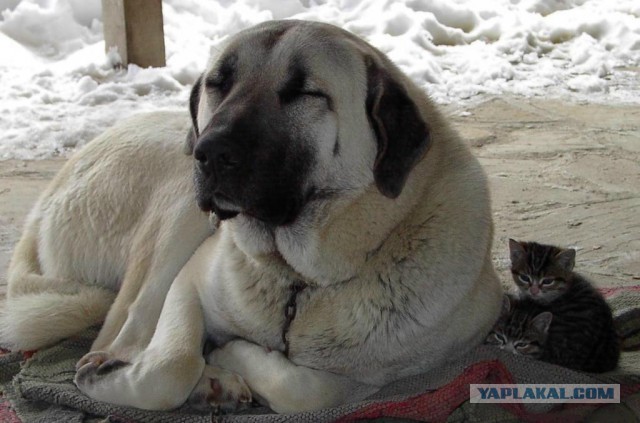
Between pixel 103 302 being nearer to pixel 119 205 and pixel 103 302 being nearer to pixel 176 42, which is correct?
pixel 119 205

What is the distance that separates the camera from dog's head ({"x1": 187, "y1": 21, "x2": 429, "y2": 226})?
7.72 ft

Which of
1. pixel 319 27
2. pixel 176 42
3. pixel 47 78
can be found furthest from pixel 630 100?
pixel 319 27

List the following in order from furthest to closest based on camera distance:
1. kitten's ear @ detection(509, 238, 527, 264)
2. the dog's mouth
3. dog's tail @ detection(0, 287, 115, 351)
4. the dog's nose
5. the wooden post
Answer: the wooden post < kitten's ear @ detection(509, 238, 527, 264) < dog's tail @ detection(0, 287, 115, 351) < the dog's mouth < the dog's nose

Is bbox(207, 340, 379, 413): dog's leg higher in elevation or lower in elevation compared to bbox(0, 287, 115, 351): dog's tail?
higher

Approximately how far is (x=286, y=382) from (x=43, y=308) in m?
0.92

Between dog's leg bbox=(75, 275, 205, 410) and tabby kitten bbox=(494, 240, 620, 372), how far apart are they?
3.12 feet

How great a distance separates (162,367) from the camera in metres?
2.59

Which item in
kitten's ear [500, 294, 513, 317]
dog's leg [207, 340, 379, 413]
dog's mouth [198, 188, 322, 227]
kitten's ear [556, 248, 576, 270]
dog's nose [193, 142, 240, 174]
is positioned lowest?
dog's leg [207, 340, 379, 413]

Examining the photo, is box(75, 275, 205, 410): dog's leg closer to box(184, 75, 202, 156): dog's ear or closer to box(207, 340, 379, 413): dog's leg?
box(207, 340, 379, 413): dog's leg

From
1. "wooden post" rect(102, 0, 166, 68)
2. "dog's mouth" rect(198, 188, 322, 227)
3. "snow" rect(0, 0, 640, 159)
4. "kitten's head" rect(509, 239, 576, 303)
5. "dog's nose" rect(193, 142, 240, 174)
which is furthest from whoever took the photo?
"wooden post" rect(102, 0, 166, 68)

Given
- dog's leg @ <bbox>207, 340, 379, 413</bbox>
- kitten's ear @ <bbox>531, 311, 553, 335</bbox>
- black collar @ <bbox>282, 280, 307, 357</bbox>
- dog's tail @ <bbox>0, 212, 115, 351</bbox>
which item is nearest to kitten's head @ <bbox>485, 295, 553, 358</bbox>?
kitten's ear @ <bbox>531, 311, 553, 335</bbox>

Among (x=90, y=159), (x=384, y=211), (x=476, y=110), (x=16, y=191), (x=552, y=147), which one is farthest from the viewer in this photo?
(x=476, y=110)

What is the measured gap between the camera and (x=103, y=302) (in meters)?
3.11

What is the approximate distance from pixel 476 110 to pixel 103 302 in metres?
3.60
